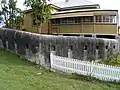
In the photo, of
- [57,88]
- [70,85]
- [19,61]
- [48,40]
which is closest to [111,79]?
[70,85]

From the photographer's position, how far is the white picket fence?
550 inches

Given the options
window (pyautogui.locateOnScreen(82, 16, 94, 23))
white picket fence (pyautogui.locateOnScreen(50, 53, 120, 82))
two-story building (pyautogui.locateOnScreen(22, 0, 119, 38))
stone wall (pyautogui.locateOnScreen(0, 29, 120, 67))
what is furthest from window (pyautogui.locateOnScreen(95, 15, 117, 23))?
white picket fence (pyautogui.locateOnScreen(50, 53, 120, 82))

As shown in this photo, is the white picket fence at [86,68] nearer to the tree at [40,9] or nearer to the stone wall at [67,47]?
the stone wall at [67,47]

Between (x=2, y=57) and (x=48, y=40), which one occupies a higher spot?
(x=48, y=40)

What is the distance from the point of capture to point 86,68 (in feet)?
49.8

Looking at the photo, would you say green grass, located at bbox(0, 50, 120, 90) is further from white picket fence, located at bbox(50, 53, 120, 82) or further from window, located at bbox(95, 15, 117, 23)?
window, located at bbox(95, 15, 117, 23)

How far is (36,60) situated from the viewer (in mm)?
18281

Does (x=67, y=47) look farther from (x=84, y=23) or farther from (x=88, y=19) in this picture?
(x=88, y=19)

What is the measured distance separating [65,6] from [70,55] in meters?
14.6

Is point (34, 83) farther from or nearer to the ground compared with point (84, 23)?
nearer to the ground

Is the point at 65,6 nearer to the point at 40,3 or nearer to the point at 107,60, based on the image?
the point at 40,3

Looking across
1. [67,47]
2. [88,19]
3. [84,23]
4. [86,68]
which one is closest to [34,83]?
[86,68]

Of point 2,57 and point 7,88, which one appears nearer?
point 7,88

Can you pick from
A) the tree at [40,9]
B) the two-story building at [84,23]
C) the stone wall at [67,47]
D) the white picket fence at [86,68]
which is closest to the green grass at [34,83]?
the white picket fence at [86,68]
